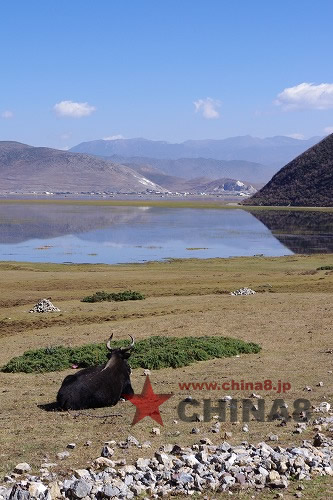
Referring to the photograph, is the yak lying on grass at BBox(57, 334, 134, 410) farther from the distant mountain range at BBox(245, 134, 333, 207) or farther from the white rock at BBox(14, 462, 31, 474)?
the distant mountain range at BBox(245, 134, 333, 207)

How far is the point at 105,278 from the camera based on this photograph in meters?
38.7

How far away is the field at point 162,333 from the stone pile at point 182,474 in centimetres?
39

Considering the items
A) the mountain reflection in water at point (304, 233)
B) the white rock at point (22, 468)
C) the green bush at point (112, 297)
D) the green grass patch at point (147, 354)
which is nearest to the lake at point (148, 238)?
the mountain reflection in water at point (304, 233)

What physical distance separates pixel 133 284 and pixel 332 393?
24.0m

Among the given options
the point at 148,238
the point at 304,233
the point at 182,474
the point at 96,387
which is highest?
the point at 182,474

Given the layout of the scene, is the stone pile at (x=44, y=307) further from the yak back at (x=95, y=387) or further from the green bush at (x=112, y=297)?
the yak back at (x=95, y=387)

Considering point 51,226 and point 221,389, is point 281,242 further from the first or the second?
point 221,389

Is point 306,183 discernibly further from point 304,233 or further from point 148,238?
point 148,238

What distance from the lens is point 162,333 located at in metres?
20.5

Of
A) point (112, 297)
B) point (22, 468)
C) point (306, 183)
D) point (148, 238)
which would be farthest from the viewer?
point (306, 183)

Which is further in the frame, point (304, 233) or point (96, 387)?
point (304, 233)

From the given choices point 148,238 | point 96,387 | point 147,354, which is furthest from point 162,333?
point 148,238

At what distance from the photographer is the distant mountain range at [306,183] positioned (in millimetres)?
154125

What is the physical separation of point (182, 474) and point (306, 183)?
6274 inches
